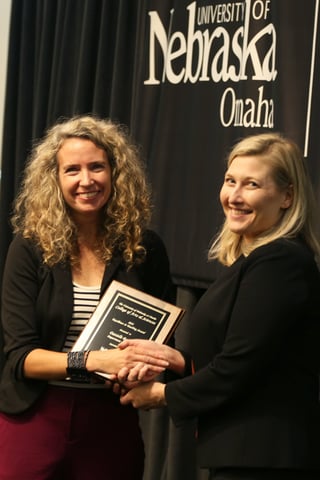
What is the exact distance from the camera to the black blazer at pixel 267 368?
6.21 feet

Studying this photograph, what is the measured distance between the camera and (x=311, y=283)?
192 cm

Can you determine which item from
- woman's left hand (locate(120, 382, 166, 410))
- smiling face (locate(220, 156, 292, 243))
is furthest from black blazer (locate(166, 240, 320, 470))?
woman's left hand (locate(120, 382, 166, 410))

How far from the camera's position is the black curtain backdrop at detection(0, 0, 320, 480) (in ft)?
10.4

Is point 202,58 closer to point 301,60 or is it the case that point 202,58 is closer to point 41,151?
point 301,60

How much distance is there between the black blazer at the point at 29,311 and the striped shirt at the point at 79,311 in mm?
20

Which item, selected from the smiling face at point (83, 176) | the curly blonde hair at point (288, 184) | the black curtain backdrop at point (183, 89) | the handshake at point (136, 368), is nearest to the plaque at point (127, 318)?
the handshake at point (136, 368)

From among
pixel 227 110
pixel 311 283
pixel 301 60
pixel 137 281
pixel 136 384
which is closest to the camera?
pixel 311 283

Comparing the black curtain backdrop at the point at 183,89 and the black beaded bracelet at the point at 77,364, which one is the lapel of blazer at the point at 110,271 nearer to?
the black beaded bracelet at the point at 77,364

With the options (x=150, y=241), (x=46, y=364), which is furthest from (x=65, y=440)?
(x=150, y=241)

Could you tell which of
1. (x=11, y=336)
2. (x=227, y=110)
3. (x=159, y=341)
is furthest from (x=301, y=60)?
(x=11, y=336)

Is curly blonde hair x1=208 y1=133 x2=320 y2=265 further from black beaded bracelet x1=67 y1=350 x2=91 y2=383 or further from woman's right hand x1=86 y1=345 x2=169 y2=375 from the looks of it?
black beaded bracelet x1=67 y1=350 x2=91 y2=383

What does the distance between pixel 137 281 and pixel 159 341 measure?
0.63 feet

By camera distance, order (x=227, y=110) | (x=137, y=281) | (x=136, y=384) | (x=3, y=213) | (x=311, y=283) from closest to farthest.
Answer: (x=311, y=283)
(x=136, y=384)
(x=137, y=281)
(x=227, y=110)
(x=3, y=213)

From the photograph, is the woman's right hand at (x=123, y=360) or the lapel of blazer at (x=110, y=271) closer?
the woman's right hand at (x=123, y=360)
